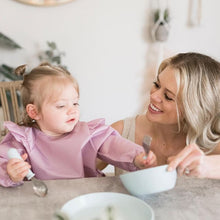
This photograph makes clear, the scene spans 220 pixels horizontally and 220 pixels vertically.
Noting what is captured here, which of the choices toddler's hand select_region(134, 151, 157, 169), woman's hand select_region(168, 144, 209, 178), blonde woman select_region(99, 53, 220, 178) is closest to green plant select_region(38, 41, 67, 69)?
blonde woman select_region(99, 53, 220, 178)

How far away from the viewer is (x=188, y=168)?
1.08 meters

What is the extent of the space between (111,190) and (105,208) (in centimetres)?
16

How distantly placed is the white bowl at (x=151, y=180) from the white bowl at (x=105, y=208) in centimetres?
5

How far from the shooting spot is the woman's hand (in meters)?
1.04

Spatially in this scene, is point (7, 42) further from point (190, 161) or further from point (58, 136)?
point (190, 161)

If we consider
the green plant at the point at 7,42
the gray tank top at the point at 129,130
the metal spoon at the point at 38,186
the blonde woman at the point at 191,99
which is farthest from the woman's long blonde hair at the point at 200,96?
the green plant at the point at 7,42

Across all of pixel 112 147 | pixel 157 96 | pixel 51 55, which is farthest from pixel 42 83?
pixel 51 55

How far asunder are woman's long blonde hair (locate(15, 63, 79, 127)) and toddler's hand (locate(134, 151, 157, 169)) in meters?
0.39

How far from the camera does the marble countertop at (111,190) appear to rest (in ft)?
3.16

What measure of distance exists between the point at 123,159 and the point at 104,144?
0.13m

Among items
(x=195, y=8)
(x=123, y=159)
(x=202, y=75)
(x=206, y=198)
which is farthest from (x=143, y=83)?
(x=206, y=198)

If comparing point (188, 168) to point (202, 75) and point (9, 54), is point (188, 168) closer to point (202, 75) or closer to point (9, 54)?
point (202, 75)

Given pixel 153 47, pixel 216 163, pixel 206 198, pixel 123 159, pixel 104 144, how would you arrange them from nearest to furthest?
pixel 206 198
pixel 216 163
pixel 123 159
pixel 104 144
pixel 153 47

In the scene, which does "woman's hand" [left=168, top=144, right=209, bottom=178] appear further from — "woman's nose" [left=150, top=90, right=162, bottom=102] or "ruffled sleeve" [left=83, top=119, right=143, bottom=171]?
"woman's nose" [left=150, top=90, right=162, bottom=102]
